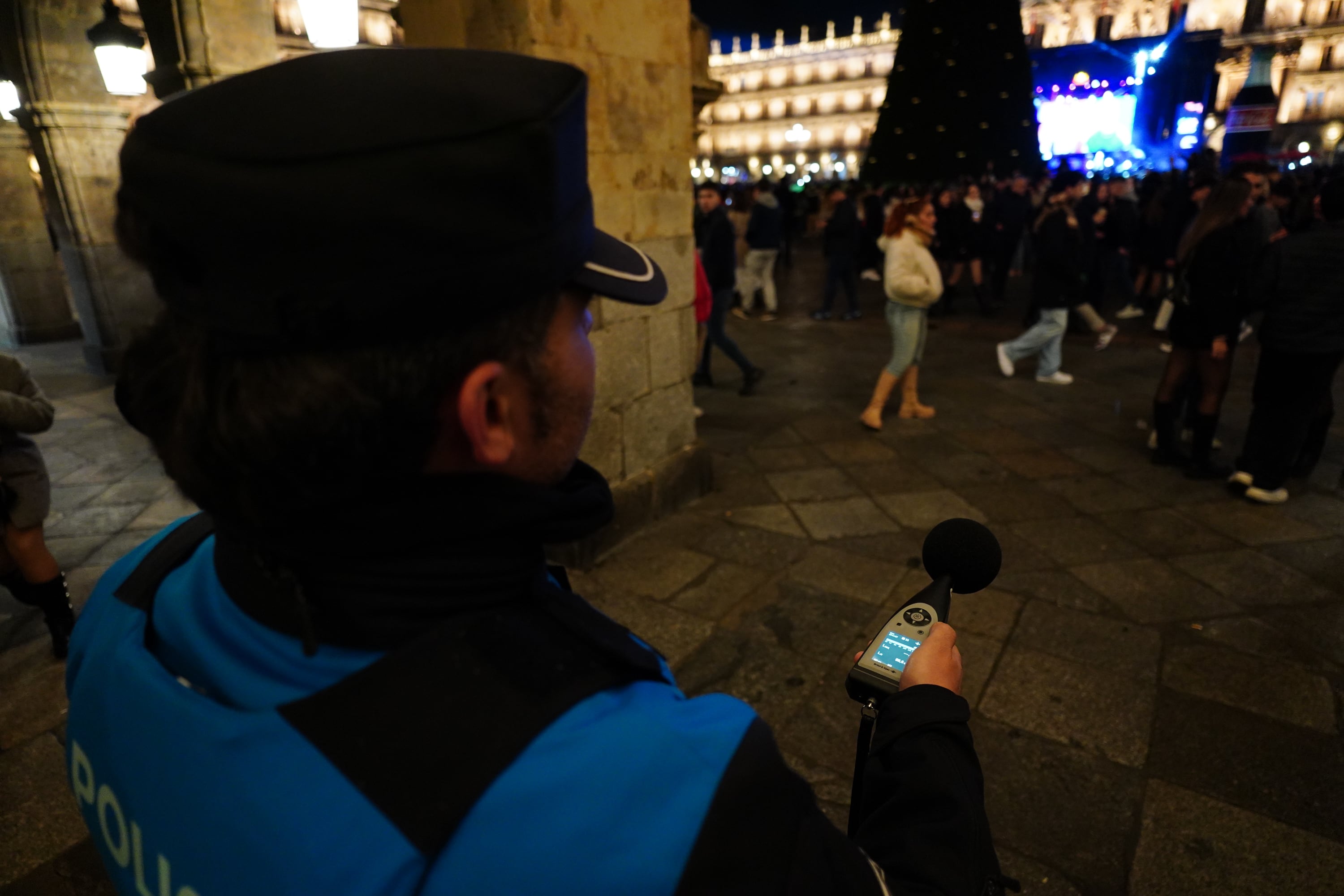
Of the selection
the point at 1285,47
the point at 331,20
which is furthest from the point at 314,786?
the point at 1285,47

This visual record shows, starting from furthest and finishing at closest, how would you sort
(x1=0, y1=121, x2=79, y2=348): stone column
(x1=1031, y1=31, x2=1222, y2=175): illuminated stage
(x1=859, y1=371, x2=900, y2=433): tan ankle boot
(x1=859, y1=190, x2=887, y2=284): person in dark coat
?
(x1=1031, y1=31, x2=1222, y2=175): illuminated stage, (x1=859, y1=190, x2=887, y2=284): person in dark coat, (x1=0, y1=121, x2=79, y2=348): stone column, (x1=859, y1=371, x2=900, y2=433): tan ankle boot

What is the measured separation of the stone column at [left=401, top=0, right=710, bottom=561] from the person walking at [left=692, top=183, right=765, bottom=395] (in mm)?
2267

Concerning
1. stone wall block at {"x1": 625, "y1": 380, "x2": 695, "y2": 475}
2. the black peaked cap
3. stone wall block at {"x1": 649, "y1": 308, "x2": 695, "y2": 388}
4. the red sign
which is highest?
the red sign

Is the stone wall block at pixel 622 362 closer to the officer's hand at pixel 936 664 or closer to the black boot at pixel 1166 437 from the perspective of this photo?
the officer's hand at pixel 936 664

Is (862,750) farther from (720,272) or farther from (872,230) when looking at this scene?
(872,230)

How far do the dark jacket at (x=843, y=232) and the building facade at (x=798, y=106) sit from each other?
55.8m

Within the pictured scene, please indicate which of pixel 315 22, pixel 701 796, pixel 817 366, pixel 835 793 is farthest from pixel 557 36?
pixel 817 366

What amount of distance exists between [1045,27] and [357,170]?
60640 mm

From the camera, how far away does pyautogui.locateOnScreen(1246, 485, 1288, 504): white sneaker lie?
400 cm

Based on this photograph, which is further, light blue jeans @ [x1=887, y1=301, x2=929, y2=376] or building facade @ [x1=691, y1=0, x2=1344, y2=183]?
building facade @ [x1=691, y1=0, x2=1344, y2=183]

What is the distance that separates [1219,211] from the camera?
13.4 ft

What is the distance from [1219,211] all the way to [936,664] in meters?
4.37

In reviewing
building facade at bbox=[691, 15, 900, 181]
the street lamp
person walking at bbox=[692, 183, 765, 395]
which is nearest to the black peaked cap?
person walking at bbox=[692, 183, 765, 395]

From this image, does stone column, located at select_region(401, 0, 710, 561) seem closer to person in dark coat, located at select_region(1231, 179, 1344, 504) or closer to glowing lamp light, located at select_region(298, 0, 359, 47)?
glowing lamp light, located at select_region(298, 0, 359, 47)
